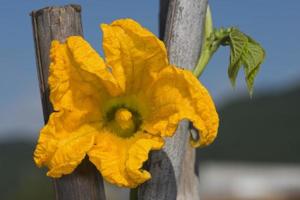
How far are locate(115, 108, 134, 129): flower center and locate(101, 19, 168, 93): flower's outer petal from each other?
33 millimetres

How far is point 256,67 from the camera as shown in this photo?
3.75 ft

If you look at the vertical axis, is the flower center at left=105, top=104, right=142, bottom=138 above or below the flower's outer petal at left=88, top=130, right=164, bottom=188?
above

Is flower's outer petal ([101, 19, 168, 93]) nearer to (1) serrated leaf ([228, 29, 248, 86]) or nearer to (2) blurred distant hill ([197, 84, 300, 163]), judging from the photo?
(1) serrated leaf ([228, 29, 248, 86])

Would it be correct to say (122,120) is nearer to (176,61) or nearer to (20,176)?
(176,61)

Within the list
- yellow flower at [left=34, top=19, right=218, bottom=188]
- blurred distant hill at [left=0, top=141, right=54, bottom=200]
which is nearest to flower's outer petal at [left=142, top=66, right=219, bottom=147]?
yellow flower at [left=34, top=19, right=218, bottom=188]

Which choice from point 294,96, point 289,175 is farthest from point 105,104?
point 294,96

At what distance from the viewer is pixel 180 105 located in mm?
1062

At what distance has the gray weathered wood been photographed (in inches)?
44.8

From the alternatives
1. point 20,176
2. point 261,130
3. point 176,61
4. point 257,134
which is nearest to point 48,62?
point 176,61

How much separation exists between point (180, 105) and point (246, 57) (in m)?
0.14

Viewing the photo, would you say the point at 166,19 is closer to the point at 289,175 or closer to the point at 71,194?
the point at 71,194

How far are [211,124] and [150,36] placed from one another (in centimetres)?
13

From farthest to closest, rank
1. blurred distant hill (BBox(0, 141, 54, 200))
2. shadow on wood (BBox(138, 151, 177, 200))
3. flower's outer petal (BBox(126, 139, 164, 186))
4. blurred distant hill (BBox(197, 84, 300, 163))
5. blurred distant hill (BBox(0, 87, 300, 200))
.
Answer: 1. blurred distant hill (BBox(197, 84, 300, 163))
2. blurred distant hill (BBox(0, 87, 300, 200))
3. blurred distant hill (BBox(0, 141, 54, 200))
4. shadow on wood (BBox(138, 151, 177, 200))
5. flower's outer petal (BBox(126, 139, 164, 186))

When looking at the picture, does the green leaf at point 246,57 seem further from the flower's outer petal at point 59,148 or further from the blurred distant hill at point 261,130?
the blurred distant hill at point 261,130
